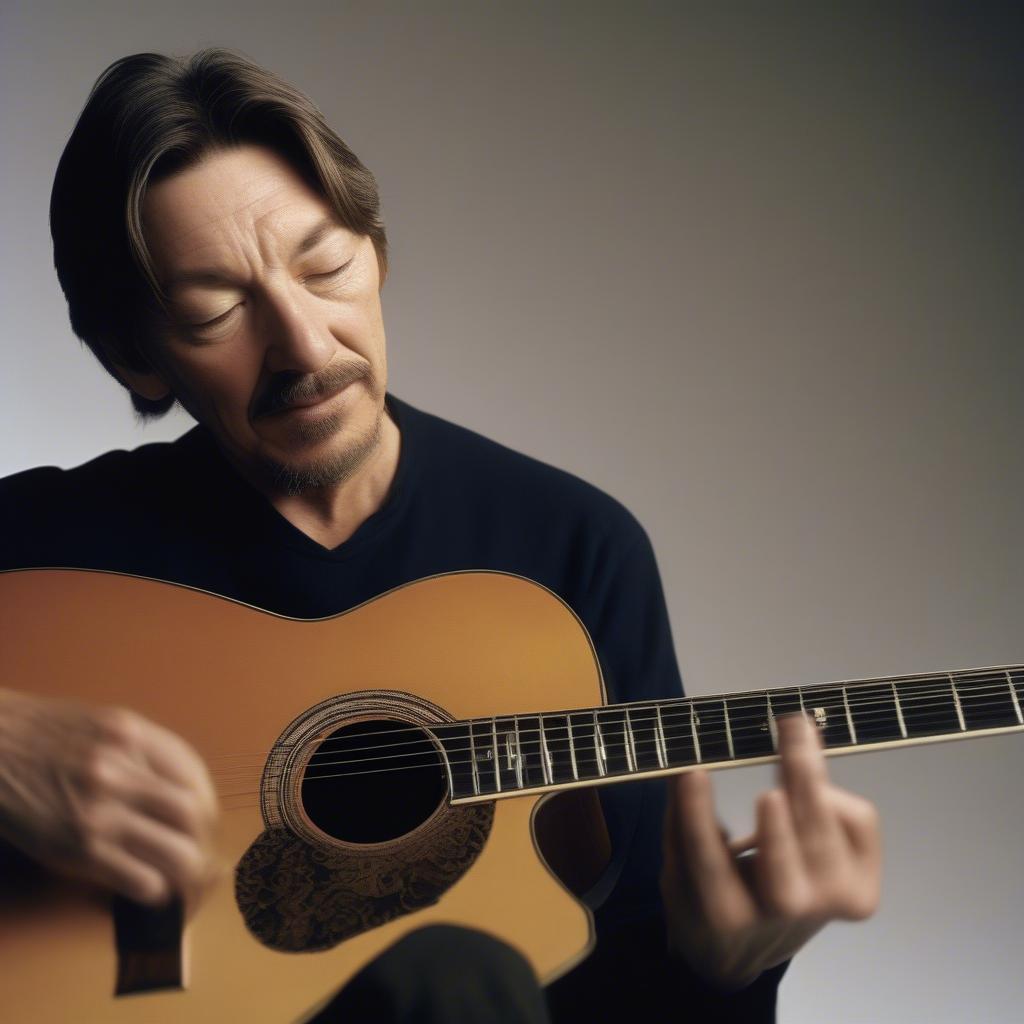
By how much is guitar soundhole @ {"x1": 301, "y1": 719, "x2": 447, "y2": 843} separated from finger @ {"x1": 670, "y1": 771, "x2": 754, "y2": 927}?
20 centimetres

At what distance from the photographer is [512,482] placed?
100 centimetres

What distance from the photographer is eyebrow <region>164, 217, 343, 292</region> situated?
854mm

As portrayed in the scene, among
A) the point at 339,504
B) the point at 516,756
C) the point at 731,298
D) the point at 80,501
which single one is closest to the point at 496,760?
the point at 516,756

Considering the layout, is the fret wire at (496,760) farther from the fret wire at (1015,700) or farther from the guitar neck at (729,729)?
the fret wire at (1015,700)

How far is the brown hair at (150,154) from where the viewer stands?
0.87 m

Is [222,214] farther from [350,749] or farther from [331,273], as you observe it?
[350,749]

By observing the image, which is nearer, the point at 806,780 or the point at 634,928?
the point at 806,780

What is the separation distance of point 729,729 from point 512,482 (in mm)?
390

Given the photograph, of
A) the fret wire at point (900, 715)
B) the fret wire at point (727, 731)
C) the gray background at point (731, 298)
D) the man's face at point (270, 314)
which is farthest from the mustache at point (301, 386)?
the fret wire at point (900, 715)

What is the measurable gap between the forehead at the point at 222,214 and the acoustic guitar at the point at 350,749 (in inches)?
12.5

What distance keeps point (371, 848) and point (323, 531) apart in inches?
13.6

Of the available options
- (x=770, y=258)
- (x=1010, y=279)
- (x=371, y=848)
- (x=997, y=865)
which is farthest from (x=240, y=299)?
(x=997, y=865)

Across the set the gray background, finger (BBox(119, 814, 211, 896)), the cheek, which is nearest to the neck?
the cheek

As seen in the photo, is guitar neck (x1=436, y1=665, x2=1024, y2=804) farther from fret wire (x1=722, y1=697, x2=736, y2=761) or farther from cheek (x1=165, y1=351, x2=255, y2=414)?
cheek (x1=165, y1=351, x2=255, y2=414)
